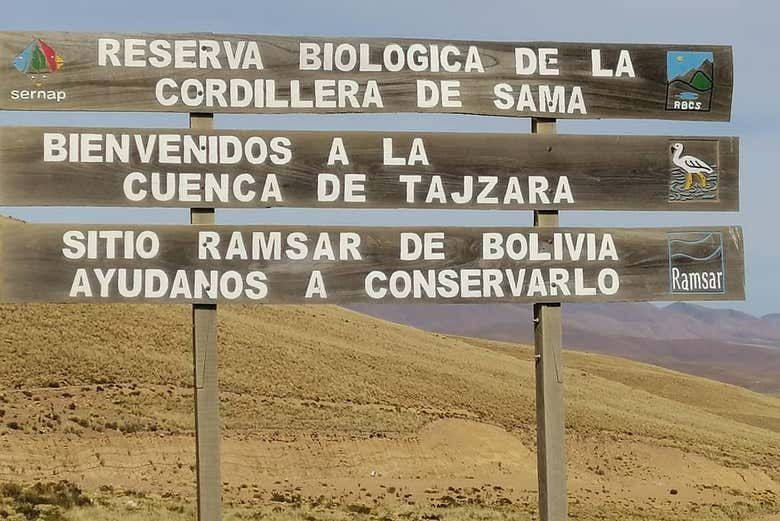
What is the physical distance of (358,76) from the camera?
10430mm

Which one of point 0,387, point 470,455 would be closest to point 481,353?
point 470,455

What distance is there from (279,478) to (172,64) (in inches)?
993

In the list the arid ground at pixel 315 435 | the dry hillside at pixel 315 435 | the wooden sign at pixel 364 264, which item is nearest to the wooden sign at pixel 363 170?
the wooden sign at pixel 364 264

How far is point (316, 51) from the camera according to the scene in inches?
408

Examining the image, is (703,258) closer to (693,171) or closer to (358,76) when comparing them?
(693,171)

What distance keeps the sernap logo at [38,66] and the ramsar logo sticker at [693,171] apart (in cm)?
712

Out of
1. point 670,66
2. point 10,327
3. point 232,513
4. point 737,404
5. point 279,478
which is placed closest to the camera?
point 670,66

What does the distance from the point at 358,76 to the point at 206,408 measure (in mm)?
4077

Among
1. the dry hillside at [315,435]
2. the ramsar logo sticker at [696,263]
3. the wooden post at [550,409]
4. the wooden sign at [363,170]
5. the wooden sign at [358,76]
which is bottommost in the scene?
the dry hillside at [315,435]

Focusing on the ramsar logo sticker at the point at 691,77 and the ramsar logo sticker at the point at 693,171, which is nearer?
the ramsar logo sticker at the point at 693,171

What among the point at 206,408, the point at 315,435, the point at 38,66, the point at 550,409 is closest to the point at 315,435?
the point at 315,435

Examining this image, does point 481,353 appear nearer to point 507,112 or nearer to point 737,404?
point 737,404

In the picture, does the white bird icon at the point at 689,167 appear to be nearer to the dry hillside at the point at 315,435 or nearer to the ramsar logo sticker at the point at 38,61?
the ramsar logo sticker at the point at 38,61

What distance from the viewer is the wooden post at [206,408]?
9609 mm
